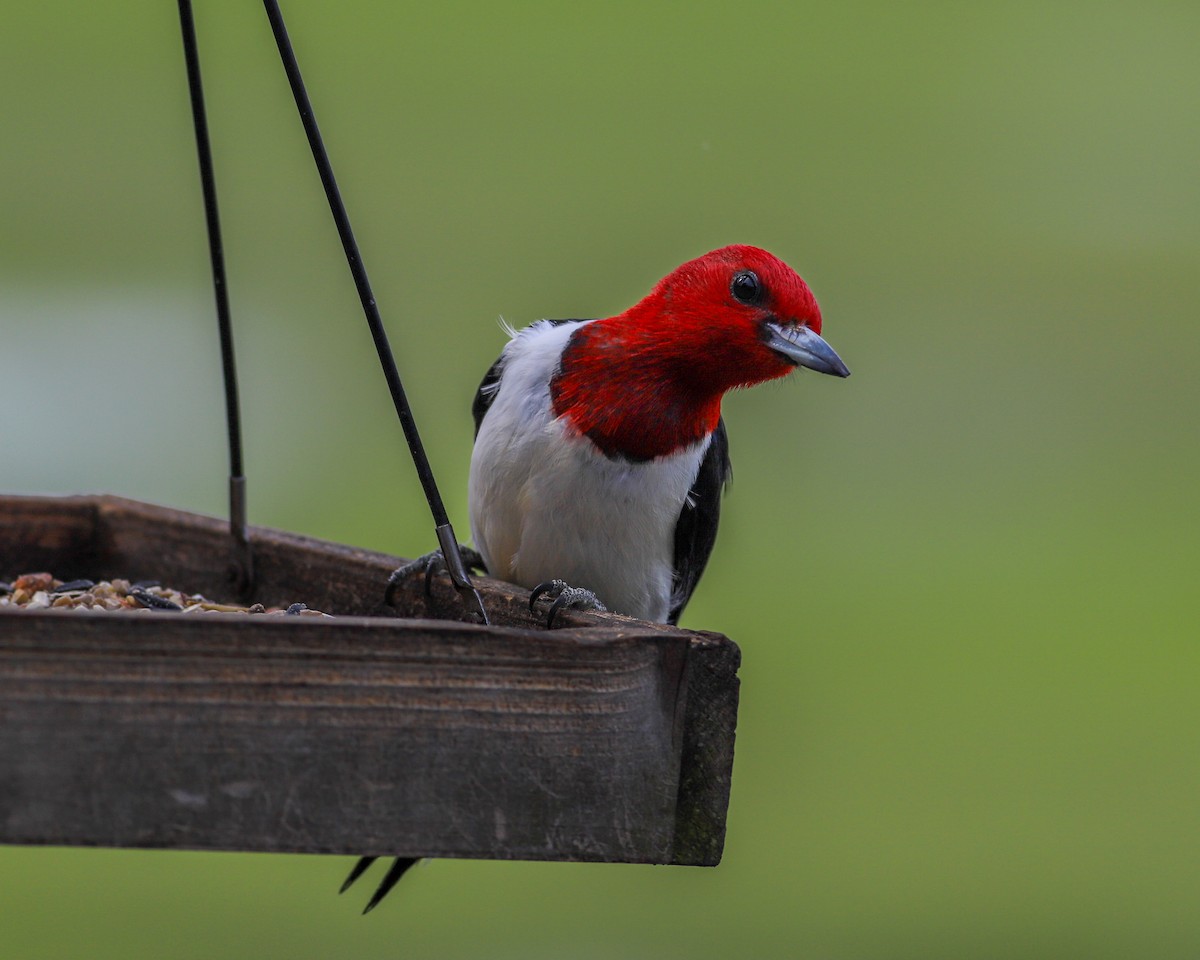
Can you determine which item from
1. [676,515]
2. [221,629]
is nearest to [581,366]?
[676,515]

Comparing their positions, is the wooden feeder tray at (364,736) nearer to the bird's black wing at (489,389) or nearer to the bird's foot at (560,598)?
the bird's foot at (560,598)

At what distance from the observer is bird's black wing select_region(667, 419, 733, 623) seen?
3193 mm

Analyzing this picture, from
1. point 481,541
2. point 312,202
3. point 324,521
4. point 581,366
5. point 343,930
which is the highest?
point 312,202

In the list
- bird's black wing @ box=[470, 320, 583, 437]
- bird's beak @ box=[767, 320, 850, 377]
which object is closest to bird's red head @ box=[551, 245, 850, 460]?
bird's beak @ box=[767, 320, 850, 377]

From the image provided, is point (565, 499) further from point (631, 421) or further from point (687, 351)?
point (687, 351)

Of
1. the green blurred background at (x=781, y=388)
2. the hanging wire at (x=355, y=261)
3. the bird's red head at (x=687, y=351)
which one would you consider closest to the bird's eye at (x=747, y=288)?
the bird's red head at (x=687, y=351)

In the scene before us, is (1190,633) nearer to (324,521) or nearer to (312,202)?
(324,521)

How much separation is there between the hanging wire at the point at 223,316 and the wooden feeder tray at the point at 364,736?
41.0 inches

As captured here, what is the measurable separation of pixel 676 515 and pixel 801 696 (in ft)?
13.5

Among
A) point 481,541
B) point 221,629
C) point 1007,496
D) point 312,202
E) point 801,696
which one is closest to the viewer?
point 221,629

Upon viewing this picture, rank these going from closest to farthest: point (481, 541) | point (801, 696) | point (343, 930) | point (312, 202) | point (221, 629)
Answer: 1. point (221, 629)
2. point (481, 541)
3. point (343, 930)
4. point (801, 696)
5. point (312, 202)

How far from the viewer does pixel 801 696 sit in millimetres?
7090

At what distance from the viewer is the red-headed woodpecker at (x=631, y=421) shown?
2.95 metres

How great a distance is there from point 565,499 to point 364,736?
1214 millimetres
